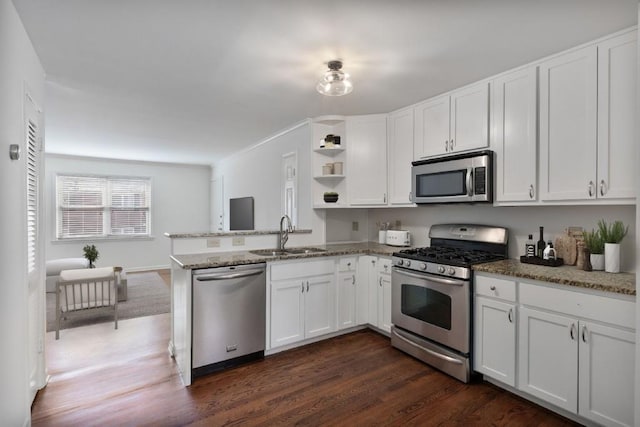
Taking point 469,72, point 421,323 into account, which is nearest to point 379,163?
point 469,72

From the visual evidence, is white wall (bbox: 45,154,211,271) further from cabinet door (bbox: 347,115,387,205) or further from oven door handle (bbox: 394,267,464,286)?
oven door handle (bbox: 394,267,464,286)

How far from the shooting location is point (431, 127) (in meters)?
3.17

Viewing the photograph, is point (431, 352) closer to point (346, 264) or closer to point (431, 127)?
point (346, 264)

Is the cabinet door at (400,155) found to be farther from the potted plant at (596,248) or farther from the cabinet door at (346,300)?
the potted plant at (596,248)

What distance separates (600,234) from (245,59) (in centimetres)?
274

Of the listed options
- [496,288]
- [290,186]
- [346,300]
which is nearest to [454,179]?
[496,288]

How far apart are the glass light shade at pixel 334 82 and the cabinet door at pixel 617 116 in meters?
1.62

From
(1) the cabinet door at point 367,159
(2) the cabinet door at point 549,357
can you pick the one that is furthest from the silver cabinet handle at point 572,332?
(1) the cabinet door at point 367,159

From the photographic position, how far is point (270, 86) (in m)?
2.88

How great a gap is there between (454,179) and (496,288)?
3.26ft

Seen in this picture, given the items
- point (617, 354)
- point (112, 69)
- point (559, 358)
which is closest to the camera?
point (617, 354)

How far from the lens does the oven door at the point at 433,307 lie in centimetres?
249

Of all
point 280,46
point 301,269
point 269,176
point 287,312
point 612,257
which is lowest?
point 287,312

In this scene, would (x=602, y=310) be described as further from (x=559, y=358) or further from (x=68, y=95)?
(x=68, y=95)
